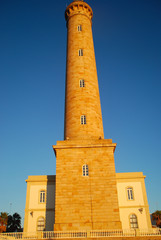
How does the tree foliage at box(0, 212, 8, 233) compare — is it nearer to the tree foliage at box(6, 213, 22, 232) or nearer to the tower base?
the tree foliage at box(6, 213, 22, 232)

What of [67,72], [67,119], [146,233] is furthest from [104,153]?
[67,72]

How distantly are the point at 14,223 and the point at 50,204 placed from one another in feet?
50.1

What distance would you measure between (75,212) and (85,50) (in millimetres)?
14276

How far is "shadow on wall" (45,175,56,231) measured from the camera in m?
18.1

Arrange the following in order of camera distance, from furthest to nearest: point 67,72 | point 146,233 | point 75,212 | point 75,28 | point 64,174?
point 75,28, point 67,72, point 64,174, point 75,212, point 146,233

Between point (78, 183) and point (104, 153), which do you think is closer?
point (78, 183)

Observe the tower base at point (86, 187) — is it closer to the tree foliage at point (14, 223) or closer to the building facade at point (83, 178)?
the building facade at point (83, 178)

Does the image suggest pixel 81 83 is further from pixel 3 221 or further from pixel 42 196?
pixel 3 221

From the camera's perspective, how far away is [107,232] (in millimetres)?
13906

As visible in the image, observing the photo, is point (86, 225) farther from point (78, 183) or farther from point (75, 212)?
point (78, 183)

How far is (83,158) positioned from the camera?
16.5 meters

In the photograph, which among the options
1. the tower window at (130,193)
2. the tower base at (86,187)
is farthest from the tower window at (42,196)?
the tower window at (130,193)

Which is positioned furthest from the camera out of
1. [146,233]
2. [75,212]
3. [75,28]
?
[75,28]

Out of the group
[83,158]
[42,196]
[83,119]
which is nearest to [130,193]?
[83,158]
